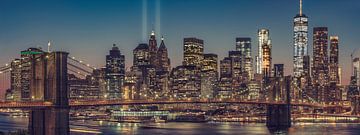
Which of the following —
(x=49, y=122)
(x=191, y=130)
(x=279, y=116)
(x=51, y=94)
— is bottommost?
(x=191, y=130)

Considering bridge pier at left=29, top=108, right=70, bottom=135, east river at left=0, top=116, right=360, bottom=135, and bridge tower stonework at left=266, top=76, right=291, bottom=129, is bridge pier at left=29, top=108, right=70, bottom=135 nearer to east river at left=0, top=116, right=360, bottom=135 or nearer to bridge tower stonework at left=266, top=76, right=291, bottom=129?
east river at left=0, top=116, right=360, bottom=135

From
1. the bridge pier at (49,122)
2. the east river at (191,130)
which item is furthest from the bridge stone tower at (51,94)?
the east river at (191,130)

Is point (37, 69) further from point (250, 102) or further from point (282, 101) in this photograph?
point (282, 101)

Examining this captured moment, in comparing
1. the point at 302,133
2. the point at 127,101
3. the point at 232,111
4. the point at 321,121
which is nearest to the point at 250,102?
the point at 302,133

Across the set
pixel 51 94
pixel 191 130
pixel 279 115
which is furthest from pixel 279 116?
pixel 51 94

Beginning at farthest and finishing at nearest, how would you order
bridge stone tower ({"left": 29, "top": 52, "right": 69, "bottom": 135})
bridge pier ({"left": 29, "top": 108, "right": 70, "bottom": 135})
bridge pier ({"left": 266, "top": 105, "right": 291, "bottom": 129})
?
bridge pier ({"left": 266, "top": 105, "right": 291, "bottom": 129})
bridge stone tower ({"left": 29, "top": 52, "right": 69, "bottom": 135})
bridge pier ({"left": 29, "top": 108, "right": 70, "bottom": 135})

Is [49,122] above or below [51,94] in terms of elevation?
below

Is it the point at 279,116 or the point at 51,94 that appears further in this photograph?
the point at 279,116

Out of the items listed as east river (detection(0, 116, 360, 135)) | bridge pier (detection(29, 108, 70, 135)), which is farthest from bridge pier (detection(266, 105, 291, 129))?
bridge pier (detection(29, 108, 70, 135))

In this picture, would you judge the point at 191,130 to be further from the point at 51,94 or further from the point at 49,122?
the point at 49,122
